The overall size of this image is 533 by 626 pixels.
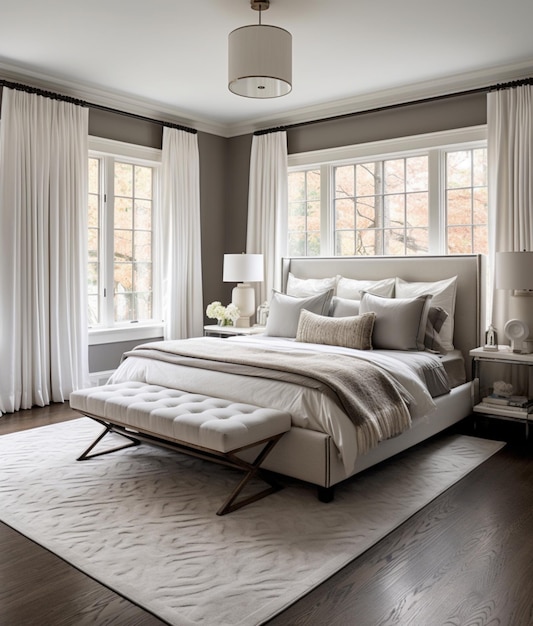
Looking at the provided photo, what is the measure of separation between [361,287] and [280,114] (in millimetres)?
2165

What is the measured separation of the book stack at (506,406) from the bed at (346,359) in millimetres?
145

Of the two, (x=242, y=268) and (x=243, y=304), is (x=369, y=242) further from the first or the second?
(x=243, y=304)

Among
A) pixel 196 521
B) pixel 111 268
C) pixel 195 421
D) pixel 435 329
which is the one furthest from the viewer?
pixel 111 268

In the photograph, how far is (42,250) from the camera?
4.94 metres

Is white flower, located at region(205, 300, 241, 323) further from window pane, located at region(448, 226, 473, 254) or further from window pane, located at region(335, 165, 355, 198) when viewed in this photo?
window pane, located at region(448, 226, 473, 254)

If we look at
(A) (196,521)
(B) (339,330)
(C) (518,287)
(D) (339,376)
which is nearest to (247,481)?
(A) (196,521)

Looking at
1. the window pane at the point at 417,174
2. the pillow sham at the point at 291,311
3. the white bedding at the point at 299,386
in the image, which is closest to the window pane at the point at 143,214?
the pillow sham at the point at 291,311

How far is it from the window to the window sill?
1641 millimetres

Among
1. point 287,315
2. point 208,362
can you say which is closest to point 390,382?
point 208,362

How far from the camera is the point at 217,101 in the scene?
18.8 ft

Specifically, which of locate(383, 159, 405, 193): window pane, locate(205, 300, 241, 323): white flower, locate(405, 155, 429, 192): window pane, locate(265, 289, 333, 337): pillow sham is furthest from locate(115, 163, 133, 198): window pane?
locate(405, 155, 429, 192): window pane

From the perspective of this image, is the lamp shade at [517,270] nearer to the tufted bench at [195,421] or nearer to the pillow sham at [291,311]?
the pillow sham at [291,311]

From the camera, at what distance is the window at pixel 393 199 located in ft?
16.7

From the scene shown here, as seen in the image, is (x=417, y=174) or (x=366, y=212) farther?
(x=366, y=212)
